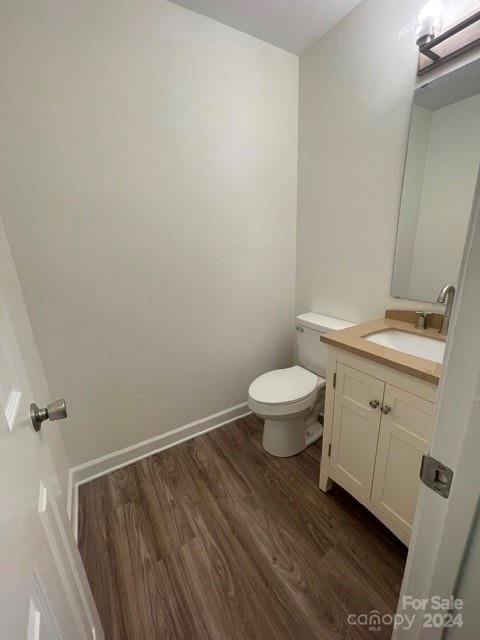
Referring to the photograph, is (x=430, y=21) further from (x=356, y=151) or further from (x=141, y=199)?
(x=141, y=199)

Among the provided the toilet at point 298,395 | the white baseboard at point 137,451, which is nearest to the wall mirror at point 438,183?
the toilet at point 298,395

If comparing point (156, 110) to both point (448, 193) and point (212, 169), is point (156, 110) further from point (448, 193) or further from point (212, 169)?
point (448, 193)

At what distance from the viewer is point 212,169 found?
5.22 feet

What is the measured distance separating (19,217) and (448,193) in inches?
75.9

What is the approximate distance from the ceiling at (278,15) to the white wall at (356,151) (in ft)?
0.23

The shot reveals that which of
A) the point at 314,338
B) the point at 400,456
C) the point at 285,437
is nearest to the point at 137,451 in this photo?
the point at 285,437

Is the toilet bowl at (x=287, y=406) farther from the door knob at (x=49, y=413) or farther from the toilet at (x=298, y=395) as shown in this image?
the door knob at (x=49, y=413)

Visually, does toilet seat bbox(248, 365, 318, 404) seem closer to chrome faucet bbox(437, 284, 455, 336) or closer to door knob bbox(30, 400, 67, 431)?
chrome faucet bbox(437, 284, 455, 336)

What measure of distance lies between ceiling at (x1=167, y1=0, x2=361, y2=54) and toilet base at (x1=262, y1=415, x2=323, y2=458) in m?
2.20

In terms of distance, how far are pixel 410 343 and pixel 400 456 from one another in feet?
1.77

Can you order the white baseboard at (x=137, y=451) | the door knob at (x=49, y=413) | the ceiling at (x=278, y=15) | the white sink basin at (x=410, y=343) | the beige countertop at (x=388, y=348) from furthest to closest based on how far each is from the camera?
the white baseboard at (x=137, y=451) < the ceiling at (x=278, y=15) < the white sink basin at (x=410, y=343) < the beige countertop at (x=388, y=348) < the door knob at (x=49, y=413)

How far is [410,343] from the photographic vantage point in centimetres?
Answer: 133

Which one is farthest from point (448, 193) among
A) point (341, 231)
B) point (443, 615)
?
point (443, 615)

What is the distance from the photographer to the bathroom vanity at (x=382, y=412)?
988 mm
